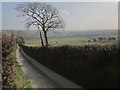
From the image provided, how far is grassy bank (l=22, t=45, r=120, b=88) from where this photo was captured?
10.5 meters

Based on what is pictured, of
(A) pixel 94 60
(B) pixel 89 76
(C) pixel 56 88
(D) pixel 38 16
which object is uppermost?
(D) pixel 38 16

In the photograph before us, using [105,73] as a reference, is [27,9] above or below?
above

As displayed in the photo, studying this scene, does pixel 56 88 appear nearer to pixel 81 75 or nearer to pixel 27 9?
pixel 81 75

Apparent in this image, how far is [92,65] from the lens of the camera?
1228cm

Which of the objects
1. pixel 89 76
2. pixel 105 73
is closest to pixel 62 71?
pixel 89 76

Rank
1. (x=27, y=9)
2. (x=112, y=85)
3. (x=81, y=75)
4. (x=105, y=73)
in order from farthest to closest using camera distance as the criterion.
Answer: (x=27, y=9)
(x=81, y=75)
(x=105, y=73)
(x=112, y=85)

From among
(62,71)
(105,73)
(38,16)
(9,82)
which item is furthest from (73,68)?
(38,16)

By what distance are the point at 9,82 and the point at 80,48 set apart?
592 cm

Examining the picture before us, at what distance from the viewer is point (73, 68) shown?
15.3 m

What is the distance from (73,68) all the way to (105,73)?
464cm

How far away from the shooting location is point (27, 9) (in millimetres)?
54438

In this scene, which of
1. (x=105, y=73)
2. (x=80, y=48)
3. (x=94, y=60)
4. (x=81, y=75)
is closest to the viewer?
(x=105, y=73)

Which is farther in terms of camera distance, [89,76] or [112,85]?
[89,76]

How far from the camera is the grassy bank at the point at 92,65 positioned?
1048cm
